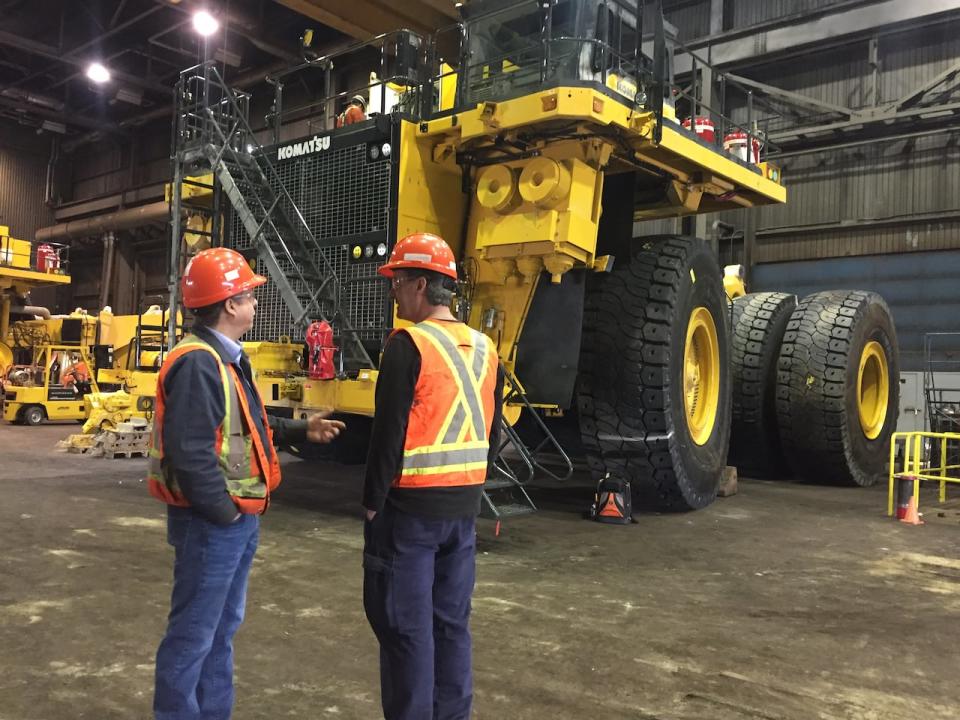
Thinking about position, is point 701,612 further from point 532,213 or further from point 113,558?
point 113,558

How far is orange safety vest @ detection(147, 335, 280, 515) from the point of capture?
2.16m

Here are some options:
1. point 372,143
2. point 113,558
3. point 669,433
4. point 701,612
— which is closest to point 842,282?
point 669,433

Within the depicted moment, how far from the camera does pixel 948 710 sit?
2746 millimetres

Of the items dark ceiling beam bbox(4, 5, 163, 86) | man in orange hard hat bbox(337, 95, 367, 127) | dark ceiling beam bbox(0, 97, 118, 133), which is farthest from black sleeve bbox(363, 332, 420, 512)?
dark ceiling beam bbox(0, 97, 118, 133)

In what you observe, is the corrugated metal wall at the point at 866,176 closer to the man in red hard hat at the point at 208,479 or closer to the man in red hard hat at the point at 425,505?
the man in red hard hat at the point at 425,505

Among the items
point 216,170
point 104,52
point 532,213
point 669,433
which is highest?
point 104,52

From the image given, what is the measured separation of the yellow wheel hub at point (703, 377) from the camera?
667 cm

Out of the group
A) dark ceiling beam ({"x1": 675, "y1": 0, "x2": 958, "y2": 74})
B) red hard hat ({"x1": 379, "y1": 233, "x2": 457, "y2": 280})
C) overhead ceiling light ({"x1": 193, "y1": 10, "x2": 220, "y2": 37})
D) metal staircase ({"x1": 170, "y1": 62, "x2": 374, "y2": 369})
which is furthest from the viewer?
dark ceiling beam ({"x1": 675, "y1": 0, "x2": 958, "y2": 74})

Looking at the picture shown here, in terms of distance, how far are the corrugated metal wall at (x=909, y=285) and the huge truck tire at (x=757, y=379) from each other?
6478 mm

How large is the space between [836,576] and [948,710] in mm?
1880

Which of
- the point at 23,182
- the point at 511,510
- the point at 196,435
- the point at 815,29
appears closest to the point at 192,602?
the point at 196,435

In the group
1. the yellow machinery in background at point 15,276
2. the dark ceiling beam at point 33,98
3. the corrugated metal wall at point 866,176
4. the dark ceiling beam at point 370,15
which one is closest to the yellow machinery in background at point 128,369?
the yellow machinery in background at point 15,276

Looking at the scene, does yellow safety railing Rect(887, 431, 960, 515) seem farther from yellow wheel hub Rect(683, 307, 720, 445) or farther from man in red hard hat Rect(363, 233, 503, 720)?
man in red hard hat Rect(363, 233, 503, 720)

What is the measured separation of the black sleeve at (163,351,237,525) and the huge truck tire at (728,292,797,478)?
22.6ft
